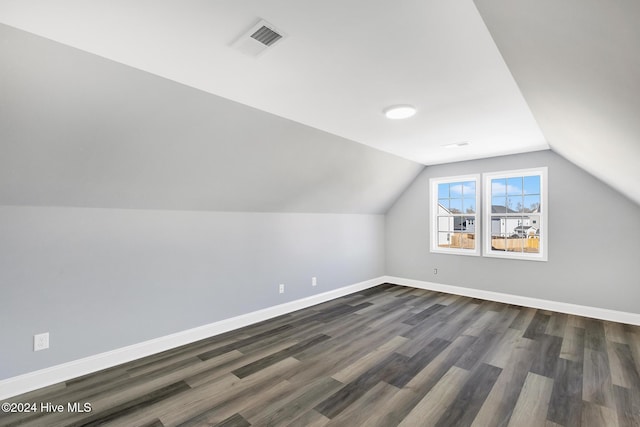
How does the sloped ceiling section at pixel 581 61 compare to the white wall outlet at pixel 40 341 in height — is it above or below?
above

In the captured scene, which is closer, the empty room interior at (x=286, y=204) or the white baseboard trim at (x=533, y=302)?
the empty room interior at (x=286, y=204)

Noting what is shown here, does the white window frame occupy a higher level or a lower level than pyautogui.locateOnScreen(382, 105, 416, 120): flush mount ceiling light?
lower

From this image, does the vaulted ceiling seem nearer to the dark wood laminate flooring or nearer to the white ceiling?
the white ceiling

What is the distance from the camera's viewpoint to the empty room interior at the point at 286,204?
158 cm

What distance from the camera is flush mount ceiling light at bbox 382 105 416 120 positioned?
8.91 feet

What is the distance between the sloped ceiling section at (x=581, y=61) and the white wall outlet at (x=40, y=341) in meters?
3.79

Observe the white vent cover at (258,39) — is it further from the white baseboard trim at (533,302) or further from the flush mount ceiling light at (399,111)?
the white baseboard trim at (533,302)

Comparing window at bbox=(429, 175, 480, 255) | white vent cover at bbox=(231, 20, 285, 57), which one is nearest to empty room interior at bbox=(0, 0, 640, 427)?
white vent cover at bbox=(231, 20, 285, 57)

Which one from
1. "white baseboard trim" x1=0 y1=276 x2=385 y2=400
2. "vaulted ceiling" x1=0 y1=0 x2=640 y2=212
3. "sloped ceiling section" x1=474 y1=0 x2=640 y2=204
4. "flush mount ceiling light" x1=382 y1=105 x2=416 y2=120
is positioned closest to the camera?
"sloped ceiling section" x1=474 y1=0 x2=640 y2=204

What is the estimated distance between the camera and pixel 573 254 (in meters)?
4.18

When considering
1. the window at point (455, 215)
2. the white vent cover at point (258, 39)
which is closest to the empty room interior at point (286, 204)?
the white vent cover at point (258, 39)

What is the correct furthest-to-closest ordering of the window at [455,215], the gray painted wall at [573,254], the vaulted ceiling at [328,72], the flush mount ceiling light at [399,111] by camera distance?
the window at [455,215]
the gray painted wall at [573,254]
the flush mount ceiling light at [399,111]
the vaulted ceiling at [328,72]

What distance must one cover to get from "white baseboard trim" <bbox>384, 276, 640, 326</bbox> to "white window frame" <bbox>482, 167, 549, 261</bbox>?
645 millimetres

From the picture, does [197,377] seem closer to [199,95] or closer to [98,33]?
[199,95]
